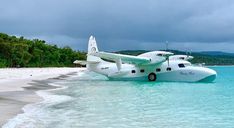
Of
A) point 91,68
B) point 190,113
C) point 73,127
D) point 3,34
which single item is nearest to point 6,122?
point 73,127

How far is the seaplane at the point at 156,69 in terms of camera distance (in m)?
43.8

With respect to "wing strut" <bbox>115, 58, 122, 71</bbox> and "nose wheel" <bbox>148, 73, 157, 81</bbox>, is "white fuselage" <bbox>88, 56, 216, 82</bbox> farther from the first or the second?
"wing strut" <bbox>115, 58, 122, 71</bbox>

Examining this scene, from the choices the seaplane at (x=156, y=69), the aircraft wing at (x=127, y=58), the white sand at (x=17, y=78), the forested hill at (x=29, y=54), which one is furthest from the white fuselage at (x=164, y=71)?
the forested hill at (x=29, y=54)

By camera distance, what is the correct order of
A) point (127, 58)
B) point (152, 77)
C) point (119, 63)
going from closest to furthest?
1. point (127, 58)
2. point (152, 77)
3. point (119, 63)

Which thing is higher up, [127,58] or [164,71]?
[127,58]

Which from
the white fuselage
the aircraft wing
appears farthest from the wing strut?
the white fuselage

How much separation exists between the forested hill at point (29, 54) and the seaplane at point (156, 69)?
186ft

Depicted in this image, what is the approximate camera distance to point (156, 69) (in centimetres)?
4641

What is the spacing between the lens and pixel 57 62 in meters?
149

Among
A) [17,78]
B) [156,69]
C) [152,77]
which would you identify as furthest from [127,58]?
[17,78]

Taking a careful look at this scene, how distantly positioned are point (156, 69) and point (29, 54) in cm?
7431

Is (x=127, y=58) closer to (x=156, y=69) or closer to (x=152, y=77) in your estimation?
(x=156, y=69)

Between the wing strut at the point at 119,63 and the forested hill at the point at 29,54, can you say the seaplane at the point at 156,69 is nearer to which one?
the wing strut at the point at 119,63

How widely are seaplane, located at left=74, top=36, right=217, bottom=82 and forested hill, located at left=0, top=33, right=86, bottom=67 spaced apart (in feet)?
186
